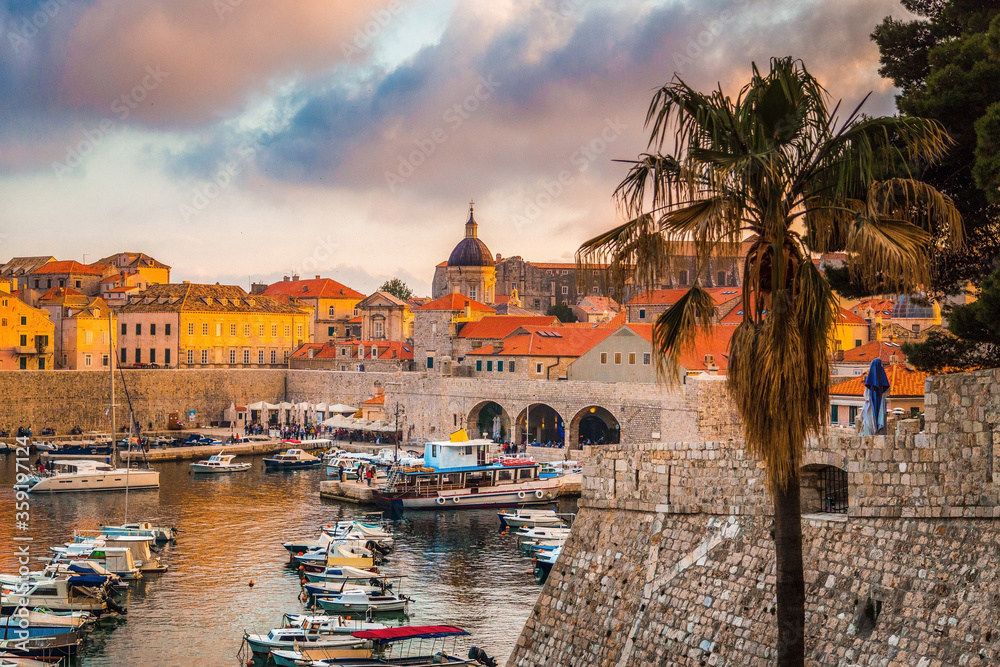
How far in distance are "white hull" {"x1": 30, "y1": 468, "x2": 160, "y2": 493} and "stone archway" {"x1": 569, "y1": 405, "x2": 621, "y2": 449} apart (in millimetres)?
17122

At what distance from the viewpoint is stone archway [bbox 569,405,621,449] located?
51.0m

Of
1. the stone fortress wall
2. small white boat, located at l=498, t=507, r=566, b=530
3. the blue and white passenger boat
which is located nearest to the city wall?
the blue and white passenger boat

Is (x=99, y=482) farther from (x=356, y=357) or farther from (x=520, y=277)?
(x=520, y=277)

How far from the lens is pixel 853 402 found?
88.4 ft

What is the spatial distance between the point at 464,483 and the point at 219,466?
13119mm

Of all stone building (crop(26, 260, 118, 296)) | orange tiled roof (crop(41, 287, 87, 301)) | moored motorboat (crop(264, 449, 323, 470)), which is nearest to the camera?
moored motorboat (crop(264, 449, 323, 470))

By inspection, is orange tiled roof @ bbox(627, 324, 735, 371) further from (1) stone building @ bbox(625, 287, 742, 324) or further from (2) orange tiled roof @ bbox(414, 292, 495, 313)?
(2) orange tiled roof @ bbox(414, 292, 495, 313)

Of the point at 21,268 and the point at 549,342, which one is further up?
the point at 21,268

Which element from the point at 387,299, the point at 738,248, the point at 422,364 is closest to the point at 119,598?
the point at 738,248

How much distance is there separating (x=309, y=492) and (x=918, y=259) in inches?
1608

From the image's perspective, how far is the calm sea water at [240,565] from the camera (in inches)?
936

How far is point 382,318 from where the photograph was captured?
7600 cm

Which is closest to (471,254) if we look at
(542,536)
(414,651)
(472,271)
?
(472,271)

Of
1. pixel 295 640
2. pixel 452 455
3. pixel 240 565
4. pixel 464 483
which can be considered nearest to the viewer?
pixel 295 640
